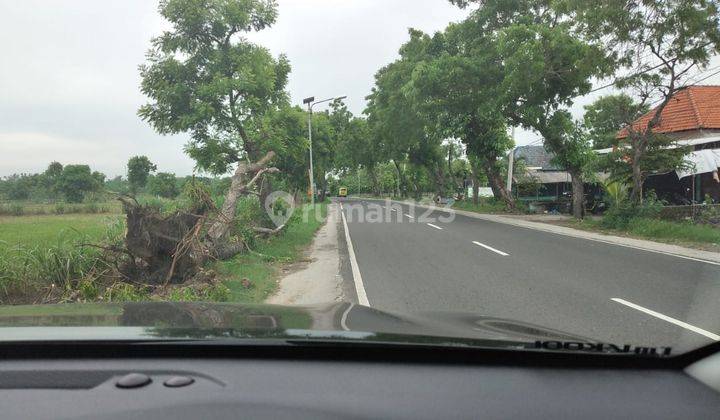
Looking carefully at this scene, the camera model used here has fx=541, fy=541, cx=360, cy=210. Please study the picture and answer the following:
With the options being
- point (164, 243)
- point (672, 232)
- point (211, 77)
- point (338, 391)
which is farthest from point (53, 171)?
point (338, 391)

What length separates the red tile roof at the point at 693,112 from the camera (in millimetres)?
23000

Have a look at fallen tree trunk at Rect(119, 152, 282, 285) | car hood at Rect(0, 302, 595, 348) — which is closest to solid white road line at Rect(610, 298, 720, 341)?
car hood at Rect(0, 302, 595, 348)

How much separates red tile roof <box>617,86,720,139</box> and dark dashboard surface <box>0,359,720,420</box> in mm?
23059

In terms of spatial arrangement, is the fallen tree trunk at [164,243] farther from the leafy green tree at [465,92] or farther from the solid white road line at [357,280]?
the leafy green tree at [465,92]

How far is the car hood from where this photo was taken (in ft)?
7.50

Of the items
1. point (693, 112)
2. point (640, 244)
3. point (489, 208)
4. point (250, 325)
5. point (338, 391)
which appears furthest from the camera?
point (489, 208)

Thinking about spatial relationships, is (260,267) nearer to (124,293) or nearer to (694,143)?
(124,293)

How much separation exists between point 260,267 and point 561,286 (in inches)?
216

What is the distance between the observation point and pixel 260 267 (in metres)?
10.5

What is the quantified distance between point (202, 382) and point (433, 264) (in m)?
9.04

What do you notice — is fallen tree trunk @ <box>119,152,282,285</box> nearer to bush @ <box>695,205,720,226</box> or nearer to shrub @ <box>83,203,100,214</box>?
shrub @ <box>83,203,100,214</box>

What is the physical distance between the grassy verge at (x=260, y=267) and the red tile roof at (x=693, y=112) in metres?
16.1

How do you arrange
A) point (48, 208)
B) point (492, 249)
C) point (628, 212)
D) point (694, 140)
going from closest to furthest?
1. point (492, 249)
2. point (628, 212)
3. point (48, 208)
4. point (694, 140)

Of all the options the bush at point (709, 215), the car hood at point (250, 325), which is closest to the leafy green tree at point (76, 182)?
the car hood at point (250, 325)
